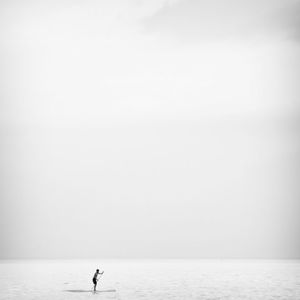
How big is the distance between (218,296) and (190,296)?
184 cm

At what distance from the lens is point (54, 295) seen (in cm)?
3588

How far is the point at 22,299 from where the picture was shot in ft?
107

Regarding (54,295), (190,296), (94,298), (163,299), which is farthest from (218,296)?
(54,295)

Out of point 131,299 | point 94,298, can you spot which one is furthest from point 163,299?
point 94,298

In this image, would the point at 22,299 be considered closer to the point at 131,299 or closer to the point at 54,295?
the point at 54,295

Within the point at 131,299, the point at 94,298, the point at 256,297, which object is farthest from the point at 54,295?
the point at 256,297

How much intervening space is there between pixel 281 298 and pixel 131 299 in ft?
30.7

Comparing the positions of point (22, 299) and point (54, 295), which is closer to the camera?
point (22, 299)

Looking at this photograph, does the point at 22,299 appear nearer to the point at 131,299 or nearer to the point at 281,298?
the point at 131,299

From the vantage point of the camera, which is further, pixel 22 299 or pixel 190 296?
pixel 190 296

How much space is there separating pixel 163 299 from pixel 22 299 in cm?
832

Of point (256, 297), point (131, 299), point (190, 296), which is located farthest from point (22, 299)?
point (256, 297)

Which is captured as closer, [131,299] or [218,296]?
[131,299]

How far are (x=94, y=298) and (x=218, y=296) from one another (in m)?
7.99
